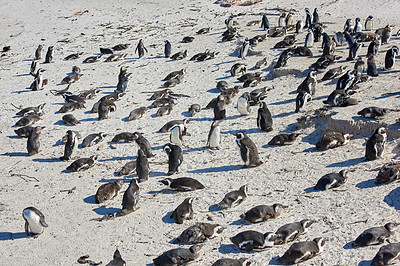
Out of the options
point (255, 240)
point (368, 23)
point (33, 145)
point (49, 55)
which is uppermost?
point (368, 23)

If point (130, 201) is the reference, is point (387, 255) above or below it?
above

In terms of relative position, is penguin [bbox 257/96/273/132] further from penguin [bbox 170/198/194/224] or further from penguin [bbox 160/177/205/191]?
penguin [bbox 170/198/194/224]

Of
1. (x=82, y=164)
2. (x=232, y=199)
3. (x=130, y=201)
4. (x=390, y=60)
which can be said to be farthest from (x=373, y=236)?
(x=390, y=60)

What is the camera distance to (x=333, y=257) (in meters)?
5.68

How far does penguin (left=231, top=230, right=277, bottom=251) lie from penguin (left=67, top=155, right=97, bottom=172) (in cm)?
428

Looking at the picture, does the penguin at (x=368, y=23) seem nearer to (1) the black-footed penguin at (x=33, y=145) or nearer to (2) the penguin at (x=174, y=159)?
(2) the penguin at (x=174, y=159)

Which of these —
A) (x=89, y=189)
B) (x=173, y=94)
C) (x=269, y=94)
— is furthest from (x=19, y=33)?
(x=89, y=189)

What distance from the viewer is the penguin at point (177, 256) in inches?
230

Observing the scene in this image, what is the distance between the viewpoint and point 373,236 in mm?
5680

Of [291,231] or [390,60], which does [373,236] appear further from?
[390,60]

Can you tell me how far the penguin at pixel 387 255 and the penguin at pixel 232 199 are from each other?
2404 millimetres

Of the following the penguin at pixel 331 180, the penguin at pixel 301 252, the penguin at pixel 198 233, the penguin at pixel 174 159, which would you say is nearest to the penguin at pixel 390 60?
the penguin at pixel 331 180

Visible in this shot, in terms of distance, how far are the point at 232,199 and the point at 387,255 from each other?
2.57 meters

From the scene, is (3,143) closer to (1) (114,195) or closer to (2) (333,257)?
(1) (114,195)
